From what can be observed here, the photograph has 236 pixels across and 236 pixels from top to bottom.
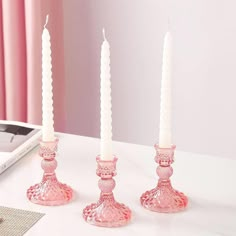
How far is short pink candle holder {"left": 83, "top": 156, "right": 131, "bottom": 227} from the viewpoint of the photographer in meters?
1.10

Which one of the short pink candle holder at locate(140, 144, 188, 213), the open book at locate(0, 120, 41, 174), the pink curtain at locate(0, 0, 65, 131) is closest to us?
the short pink candle holder at locate(140, 144, 188, 213)

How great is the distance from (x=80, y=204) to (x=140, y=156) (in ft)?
0.88

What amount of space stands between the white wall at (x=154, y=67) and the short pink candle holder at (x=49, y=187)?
106 cm

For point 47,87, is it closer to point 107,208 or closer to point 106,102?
point 106,102

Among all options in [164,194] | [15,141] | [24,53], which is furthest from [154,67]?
[164,194]

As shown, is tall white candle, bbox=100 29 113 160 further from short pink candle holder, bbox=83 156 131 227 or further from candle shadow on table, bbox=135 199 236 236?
candle shadow on table, bbox=135 199 236 236

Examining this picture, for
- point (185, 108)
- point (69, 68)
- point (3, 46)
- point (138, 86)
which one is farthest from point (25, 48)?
point (185, 108)

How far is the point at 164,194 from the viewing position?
3.84 feet

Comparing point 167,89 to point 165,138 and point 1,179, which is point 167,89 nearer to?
point 165,138

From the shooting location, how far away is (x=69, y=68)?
235 cm

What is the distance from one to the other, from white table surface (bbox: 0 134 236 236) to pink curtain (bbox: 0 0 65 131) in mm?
600

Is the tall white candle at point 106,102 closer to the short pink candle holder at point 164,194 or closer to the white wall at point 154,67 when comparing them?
the short pink candle holder at point 164,194

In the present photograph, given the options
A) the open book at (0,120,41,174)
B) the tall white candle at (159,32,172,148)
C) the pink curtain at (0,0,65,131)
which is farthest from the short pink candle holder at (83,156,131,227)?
the pink curtain at (0,0,65,131)

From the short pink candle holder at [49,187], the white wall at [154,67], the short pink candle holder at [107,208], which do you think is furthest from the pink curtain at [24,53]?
the short pink candle holder at [107,208]
